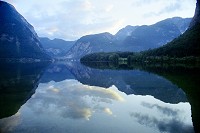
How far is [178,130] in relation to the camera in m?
25.8

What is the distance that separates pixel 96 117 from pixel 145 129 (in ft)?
23.8

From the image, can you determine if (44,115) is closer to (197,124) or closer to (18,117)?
(18,117)

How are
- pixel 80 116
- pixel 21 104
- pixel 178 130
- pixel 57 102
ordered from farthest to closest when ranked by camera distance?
pixel 57 102
pixel 21 104
pixel 80 116
pixel 178 130

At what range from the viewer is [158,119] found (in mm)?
30547

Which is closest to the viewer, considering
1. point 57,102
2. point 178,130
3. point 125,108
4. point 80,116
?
point 178,130

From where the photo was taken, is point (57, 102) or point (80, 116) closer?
point (80, 116)

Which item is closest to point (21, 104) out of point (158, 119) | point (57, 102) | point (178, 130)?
point (57, 102)

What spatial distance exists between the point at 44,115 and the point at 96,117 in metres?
6.43

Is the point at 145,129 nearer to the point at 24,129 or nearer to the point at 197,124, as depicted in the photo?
the point at 197,124

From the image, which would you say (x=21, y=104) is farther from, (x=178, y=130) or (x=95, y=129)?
(x=178, y=130)

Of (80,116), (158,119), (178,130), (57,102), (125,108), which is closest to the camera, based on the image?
(178,130)

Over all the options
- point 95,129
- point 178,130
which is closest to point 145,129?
point 178,130

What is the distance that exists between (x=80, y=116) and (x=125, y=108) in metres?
7.74

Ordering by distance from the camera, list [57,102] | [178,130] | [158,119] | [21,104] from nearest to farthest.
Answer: [178,130] → [158,119] → [21,104] → [57,102]
